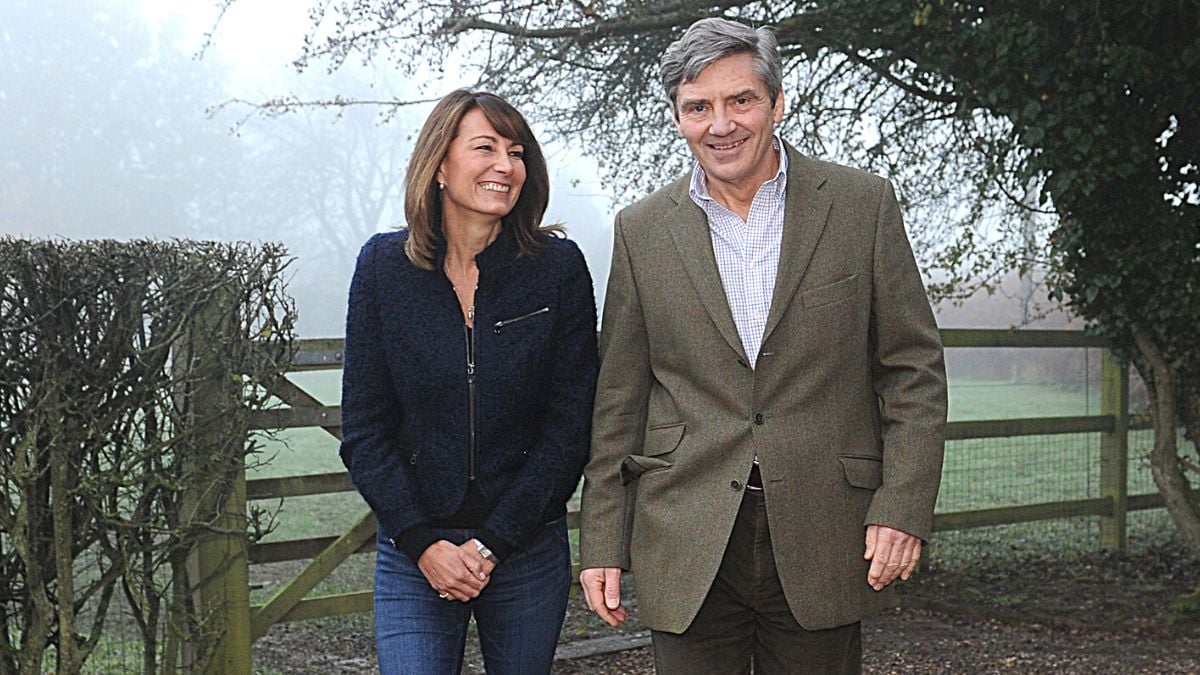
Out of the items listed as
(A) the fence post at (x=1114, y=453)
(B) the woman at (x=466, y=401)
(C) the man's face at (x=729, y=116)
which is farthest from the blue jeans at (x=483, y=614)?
(A) the fence post at (x=1114, y=453)

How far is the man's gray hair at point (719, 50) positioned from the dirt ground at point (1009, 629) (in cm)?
354

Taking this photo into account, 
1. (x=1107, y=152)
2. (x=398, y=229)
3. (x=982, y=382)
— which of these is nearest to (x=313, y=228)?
(x=982, y=382)

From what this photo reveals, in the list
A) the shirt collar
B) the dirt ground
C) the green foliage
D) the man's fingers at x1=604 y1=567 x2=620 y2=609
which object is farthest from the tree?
the man's fingers at x1=604 y1=567 x2=620 y2=609

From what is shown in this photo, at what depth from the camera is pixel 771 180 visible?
252 cm

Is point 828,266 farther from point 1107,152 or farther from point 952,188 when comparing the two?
point 952,188

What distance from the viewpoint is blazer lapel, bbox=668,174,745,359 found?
7.94ft

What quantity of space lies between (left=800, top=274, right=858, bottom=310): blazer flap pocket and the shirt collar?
0.23 meters

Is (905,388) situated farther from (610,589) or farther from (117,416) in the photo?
(117,416)

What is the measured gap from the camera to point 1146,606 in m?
6.51

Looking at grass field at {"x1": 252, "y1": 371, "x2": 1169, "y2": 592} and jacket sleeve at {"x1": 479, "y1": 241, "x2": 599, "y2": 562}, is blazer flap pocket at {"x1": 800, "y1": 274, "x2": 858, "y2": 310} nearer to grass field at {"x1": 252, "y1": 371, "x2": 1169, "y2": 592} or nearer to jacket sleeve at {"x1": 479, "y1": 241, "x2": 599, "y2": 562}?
jacket sleeve at {"x1": 479, "y1": 241, "x2": 599, "y2": 562}

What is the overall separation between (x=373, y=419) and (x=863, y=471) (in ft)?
3.02

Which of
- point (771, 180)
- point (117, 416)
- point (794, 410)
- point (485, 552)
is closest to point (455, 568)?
point (485, 552)

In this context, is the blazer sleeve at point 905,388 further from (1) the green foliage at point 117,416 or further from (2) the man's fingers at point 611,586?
(1) the green foliage at point 117,416

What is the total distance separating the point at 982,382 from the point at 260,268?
18.5ft
